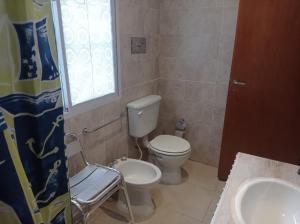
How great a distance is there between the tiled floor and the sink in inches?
38.6

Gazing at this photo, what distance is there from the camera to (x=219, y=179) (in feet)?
7.62

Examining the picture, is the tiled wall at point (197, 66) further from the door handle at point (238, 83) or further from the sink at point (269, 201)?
the sink at point (269, 201)

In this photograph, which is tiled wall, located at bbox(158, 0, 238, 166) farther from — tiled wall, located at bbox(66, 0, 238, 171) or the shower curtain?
the shower curtain

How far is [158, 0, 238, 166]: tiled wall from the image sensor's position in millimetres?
2174

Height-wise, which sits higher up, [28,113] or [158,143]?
[28,113]

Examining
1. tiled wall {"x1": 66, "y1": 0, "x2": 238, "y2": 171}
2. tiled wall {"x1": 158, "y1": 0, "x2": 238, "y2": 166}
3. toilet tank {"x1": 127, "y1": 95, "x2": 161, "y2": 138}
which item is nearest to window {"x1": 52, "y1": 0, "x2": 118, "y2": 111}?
tiled wall {"x1": 66, "y1": 0, "x2": 238, "y2": 171}

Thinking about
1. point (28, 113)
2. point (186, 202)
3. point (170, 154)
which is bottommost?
point (186, 202)

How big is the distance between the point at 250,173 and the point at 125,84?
1.33 m

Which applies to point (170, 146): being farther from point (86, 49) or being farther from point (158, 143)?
point (86, 49)

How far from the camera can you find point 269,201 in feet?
3.09

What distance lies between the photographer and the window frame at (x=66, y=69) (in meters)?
1.33

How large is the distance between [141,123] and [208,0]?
1.34m

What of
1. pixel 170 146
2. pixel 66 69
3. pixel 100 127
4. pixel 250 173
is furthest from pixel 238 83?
pixel 66 69

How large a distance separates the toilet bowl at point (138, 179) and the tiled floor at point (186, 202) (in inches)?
3.1
